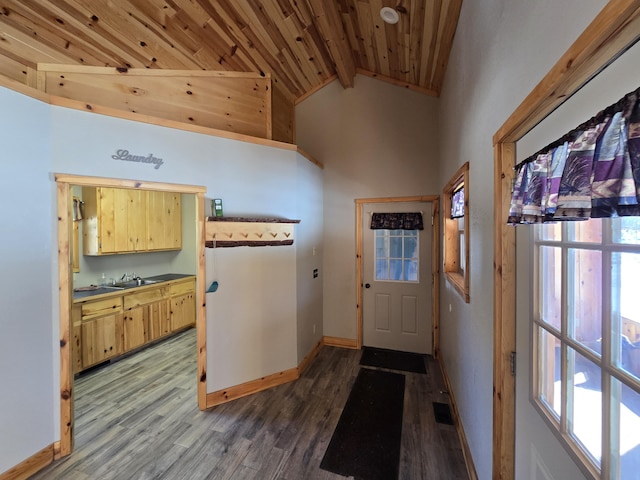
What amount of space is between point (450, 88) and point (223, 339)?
3337 mm

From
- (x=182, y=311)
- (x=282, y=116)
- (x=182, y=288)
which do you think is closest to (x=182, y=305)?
(x=182, y=311)

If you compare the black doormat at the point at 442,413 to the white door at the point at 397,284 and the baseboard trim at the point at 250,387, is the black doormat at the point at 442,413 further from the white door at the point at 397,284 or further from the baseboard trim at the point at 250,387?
the baseboard trim at the point at 250,387

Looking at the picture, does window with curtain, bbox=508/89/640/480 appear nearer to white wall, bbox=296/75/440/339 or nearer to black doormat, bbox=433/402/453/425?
black doormat, bbox=433/402/453/425

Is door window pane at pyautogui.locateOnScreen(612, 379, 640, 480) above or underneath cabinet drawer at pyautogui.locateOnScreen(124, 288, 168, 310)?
above

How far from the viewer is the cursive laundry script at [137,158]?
2133mm

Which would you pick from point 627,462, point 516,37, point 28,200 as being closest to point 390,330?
point 627,462

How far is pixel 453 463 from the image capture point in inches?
74.4

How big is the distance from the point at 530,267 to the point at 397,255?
2.61 m

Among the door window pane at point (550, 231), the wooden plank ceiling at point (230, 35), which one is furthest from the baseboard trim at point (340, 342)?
the wooden plank ceiling at point (230, 35)

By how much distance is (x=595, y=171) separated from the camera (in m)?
0.60

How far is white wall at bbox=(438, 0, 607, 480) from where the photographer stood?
A: 0.88m

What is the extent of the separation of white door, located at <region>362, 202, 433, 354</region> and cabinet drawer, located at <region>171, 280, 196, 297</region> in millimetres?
2900

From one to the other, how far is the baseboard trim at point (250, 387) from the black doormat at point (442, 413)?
1.46 meters

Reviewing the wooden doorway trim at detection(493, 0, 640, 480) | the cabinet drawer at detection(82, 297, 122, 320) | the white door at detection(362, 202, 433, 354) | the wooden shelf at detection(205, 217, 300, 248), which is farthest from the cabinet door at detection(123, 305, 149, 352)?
the wooden doorway trim at detection(493, 0, 640, 480)
